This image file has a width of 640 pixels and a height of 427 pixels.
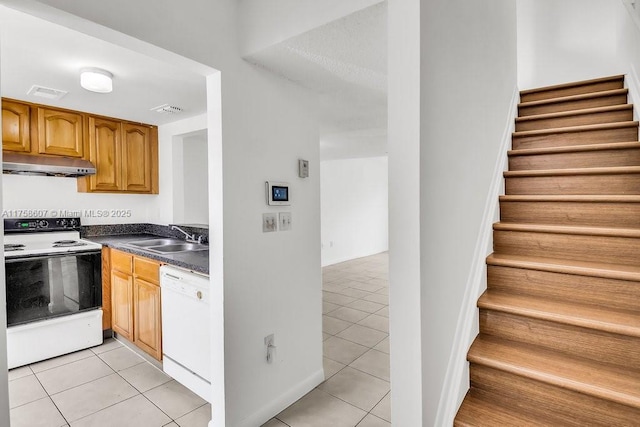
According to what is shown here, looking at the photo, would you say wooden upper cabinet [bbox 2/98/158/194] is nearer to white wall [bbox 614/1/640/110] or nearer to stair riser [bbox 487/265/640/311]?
stair riser [bbox 487/265/640/311]

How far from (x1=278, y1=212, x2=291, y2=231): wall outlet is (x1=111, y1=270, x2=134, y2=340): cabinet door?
5.32 feet

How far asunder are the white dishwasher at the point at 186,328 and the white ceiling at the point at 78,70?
53.8 inches

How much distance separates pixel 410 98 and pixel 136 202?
372 centimetres

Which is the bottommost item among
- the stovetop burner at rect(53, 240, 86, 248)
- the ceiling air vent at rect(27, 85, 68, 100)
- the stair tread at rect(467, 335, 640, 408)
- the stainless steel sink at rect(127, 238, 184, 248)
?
the stair tread at rect(467, 335, 640, 408)

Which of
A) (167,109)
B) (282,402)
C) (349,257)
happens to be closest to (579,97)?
(282,402)

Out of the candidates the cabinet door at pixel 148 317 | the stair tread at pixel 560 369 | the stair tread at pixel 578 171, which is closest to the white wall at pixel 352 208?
the cabinet door at pixel 148 317

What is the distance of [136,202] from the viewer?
3838 mm

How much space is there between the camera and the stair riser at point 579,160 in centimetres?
193

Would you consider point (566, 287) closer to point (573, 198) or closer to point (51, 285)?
point (573, 198)

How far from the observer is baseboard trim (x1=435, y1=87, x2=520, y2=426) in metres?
1.30

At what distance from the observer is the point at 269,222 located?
196cm

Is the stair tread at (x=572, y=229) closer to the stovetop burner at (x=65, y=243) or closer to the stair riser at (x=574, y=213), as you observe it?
the stair riser at (x=574, y=213)

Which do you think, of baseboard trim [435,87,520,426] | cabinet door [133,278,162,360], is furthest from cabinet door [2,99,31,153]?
baseboard trim [435,87,520,426]

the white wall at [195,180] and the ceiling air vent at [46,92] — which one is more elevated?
the ceiling air vent at [46,92]
